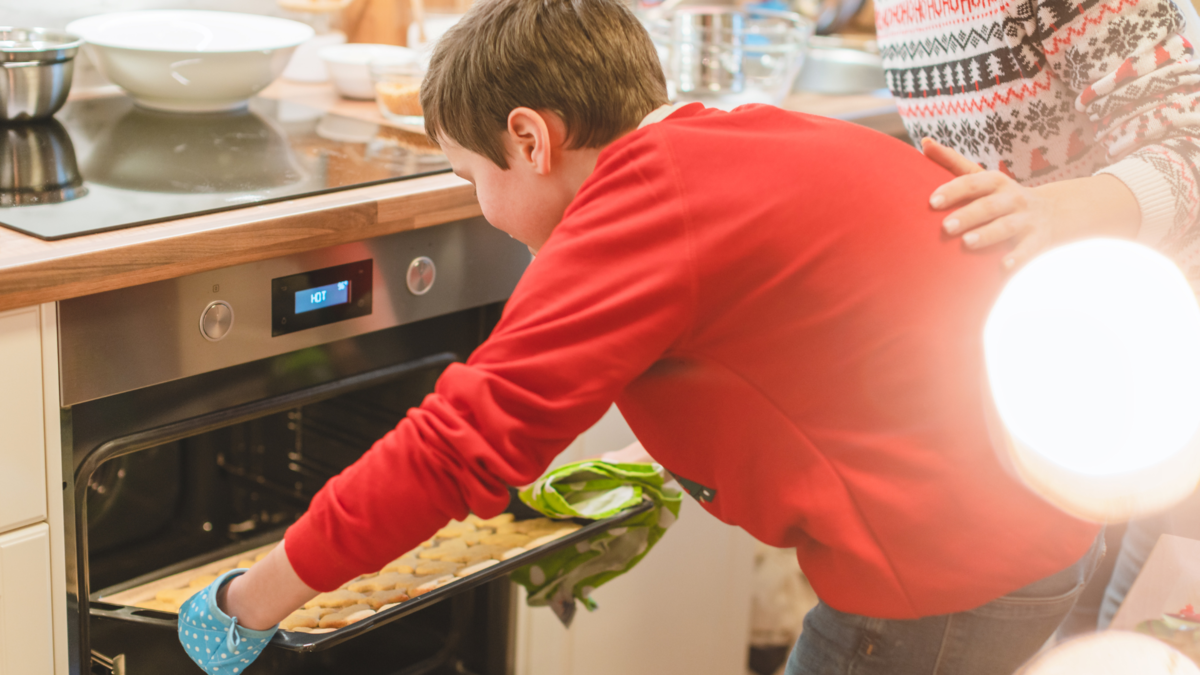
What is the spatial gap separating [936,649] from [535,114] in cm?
53

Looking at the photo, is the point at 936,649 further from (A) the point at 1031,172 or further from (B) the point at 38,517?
(B) the point at 38,517

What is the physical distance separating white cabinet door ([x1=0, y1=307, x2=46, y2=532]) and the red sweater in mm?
278

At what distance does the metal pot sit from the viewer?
39.4 inches

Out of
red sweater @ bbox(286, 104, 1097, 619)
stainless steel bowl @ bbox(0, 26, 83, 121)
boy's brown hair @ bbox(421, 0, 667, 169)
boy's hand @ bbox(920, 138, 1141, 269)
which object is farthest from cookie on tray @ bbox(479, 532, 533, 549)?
stainless steel bowl @ bbox(0, 26, 83, 121)

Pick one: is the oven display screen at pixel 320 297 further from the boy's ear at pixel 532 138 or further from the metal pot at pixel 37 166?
the boy's ear at pixel 532 138

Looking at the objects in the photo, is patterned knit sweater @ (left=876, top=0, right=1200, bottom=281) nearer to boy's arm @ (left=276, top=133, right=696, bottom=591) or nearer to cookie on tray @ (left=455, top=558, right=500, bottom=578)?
boy's arm @ (left=276, top=133, right=696, bottom=591)

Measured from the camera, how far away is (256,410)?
104 centimetres

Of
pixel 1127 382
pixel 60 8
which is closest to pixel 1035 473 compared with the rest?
pixel 1127 382

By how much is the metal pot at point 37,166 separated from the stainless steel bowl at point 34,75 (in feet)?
0.08

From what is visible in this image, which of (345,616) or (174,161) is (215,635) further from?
(174,161)

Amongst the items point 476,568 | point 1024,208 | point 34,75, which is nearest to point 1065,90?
point 1024,208

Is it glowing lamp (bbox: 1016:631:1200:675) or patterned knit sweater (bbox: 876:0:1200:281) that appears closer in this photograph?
glowing lamp (bbox: 1016:631:1200:675)

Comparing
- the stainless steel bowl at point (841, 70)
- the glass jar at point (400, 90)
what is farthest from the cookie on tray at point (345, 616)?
the stainless steel bowl at point (841, 70)

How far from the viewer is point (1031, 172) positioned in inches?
43.4
